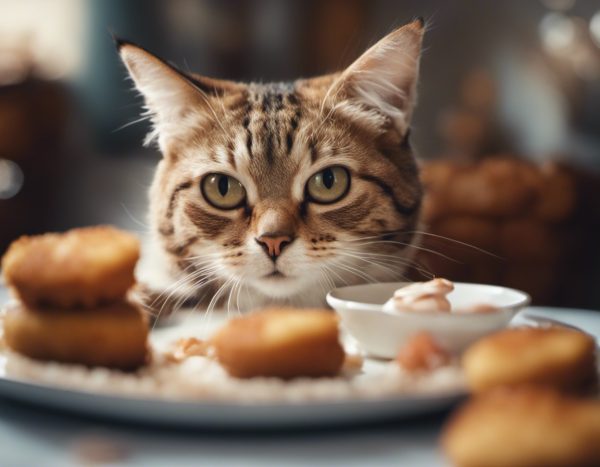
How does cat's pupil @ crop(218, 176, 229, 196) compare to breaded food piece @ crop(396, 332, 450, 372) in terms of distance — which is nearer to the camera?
breaded food piece @ crop(396, 332, 450, 372)

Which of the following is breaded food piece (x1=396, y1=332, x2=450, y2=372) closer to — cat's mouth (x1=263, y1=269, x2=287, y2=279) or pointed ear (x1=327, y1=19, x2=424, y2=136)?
cat's mouth (x1=263, y1=269, x2=287, y2=279)

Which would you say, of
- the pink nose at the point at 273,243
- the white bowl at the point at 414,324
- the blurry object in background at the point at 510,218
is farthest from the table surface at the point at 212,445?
the blurry object in background at the point at 510,218

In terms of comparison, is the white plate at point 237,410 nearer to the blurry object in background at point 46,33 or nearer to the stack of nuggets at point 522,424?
the stack of nuggets at point 522,424

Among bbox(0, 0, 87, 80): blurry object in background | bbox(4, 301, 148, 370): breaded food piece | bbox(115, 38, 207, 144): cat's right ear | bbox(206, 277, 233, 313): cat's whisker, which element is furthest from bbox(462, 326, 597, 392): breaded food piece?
bbox(0, 0, 87, 80): blurry object in background

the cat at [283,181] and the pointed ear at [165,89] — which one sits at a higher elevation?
the pointed ear at [165,89]

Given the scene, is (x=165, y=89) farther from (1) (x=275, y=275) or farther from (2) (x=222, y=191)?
(1) (x=275, y=275)

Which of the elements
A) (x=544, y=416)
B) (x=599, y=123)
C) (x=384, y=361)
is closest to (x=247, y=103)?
(x=384, y=361)

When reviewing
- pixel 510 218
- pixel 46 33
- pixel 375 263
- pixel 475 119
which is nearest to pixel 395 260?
pixel 375 263
